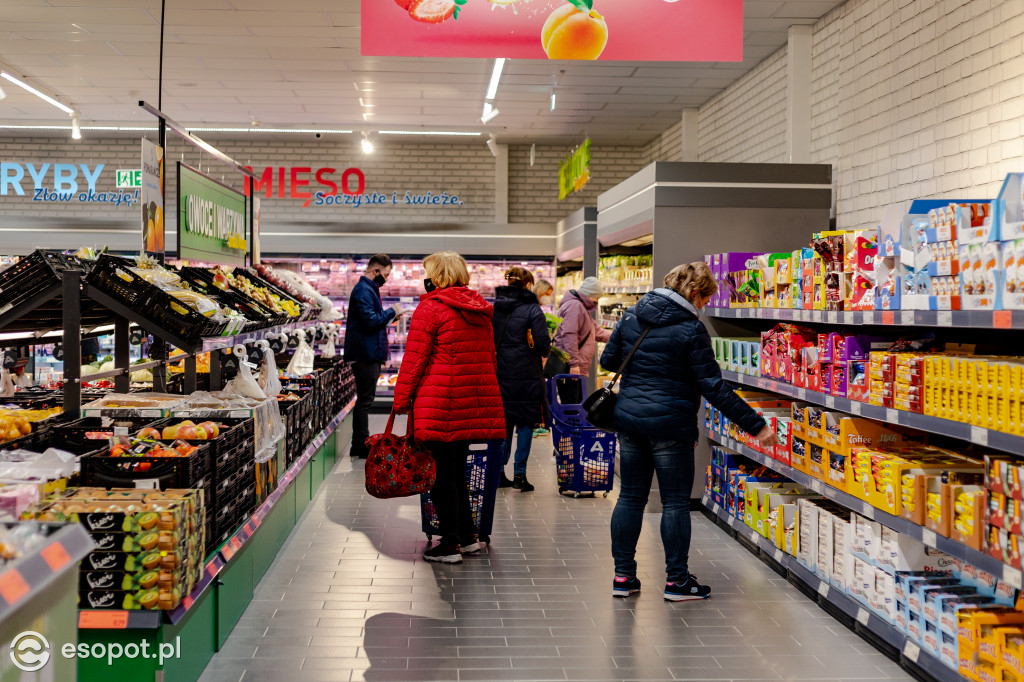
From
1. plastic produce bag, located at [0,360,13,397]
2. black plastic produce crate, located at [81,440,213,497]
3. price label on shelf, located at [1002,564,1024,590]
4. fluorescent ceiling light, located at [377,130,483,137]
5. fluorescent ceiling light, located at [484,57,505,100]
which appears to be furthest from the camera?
fluorescent ceiling light, located at [377,130,483,137]

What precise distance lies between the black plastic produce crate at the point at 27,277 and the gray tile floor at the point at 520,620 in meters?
1.76

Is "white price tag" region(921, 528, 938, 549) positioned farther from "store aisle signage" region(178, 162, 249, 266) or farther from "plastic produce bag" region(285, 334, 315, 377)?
"plastic produce bag" region(285, 334, 315, 377)

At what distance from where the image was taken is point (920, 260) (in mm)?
3531

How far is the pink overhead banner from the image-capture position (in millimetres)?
4609

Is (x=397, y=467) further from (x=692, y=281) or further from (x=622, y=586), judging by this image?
(x=692, y=281)

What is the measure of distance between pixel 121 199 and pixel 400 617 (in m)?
11.1

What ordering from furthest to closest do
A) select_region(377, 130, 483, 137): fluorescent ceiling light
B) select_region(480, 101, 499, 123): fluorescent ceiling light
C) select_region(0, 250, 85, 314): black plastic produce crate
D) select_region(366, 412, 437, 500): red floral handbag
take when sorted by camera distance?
select_region(377, 130, 483, 137): fluorescent ceiling light, select_region(480, 101, 499, 123): fluorescent ceiling light, select_region(366, 412, 437, 500): red floral handbag, select_region(0, 250, 85, 314): black plastic produce crate

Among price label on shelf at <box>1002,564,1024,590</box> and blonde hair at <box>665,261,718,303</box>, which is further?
blonde hair at <box>665,261,718,303</box>

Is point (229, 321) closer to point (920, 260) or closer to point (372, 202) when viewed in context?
point (920, 260)

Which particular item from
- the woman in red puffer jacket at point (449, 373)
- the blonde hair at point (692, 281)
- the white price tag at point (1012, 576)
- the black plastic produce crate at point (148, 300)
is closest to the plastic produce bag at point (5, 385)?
the black plastic produce crate at point (148, 300)

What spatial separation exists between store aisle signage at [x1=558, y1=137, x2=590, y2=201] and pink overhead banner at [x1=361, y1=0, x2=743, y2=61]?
4.98m

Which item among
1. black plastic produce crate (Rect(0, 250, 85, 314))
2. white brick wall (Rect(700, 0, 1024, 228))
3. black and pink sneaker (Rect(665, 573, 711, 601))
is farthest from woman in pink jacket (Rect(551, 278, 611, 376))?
black plastic produce crate (Rect(0, 250, 85, 314))

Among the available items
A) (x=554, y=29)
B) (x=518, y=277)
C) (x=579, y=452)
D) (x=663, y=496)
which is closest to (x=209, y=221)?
(x=518, y=277)

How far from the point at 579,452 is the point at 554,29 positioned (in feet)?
11.1
